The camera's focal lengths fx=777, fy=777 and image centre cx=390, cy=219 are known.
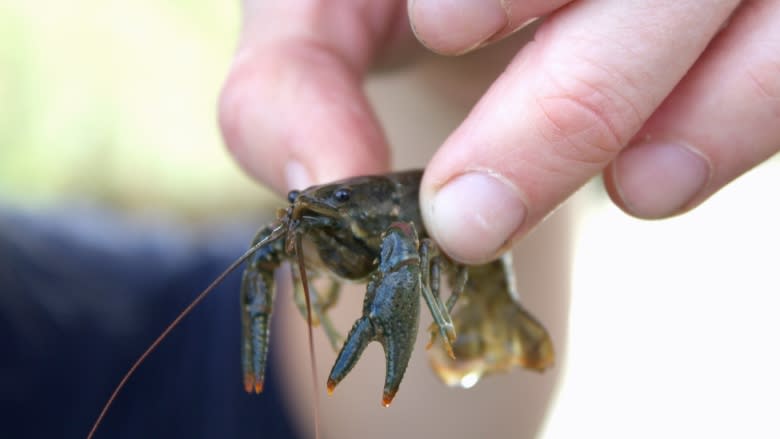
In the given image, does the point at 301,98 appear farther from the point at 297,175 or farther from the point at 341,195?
the point at 341,195

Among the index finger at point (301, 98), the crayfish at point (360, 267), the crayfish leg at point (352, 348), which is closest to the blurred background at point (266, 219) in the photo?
the index finger at point (301, 98)

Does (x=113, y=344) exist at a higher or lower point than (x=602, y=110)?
lower

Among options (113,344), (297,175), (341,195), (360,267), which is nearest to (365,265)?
(360,267)

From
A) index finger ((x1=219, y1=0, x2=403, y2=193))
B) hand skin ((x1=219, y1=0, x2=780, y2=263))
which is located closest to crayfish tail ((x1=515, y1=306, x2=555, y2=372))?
index finger ((x1=219, y1=0, x2=403, y2=193))

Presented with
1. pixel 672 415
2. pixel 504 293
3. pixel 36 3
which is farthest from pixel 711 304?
pixel 36 3

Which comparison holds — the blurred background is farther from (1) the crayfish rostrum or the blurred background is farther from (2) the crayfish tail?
(1) the crayfish rostrum

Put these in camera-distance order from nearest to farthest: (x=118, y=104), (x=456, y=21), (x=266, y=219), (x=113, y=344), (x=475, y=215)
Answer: (x=456, y=21), (x=475, y=215), (x=113, y=344), (x=266, y=219), (x=118, y=104)
